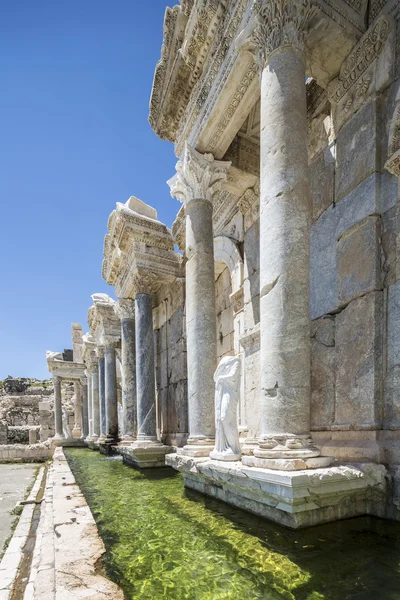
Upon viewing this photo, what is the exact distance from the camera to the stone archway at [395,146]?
4082 mm

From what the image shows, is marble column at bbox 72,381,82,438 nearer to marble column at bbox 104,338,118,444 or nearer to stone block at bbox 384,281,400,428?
marble column at bbox 104,338,118,444

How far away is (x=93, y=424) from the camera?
17766mm

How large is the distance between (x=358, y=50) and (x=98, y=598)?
6.16m

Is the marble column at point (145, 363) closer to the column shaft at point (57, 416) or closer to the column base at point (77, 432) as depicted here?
the column shaft at point (57, 416)

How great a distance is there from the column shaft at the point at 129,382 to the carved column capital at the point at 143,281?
6.45 feet

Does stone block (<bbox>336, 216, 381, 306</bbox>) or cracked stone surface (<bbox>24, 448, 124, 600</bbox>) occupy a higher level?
stone block (<bbox>336, 216, 381, 306</bbox>)

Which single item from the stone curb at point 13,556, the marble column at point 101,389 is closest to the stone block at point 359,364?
the stone curb at point 13,556

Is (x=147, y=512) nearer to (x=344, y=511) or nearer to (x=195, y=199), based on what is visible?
(x=344, y=511)

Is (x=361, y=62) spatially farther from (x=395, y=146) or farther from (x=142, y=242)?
(x=142, y=242)

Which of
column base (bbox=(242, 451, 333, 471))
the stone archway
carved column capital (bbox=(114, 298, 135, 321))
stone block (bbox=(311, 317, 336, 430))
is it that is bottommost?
column base (bbox=(242, 451, 333, 471))

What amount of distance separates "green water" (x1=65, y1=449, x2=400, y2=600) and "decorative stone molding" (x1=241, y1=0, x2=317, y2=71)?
5.21m

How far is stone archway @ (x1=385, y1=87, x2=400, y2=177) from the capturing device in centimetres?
408

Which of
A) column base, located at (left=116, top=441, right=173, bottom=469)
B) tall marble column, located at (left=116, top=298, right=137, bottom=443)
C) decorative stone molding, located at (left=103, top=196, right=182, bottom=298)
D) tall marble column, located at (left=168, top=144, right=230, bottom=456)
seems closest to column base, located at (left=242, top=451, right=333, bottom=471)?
tall marble column, located at (left=168, top=144, right=230, bottom=456)

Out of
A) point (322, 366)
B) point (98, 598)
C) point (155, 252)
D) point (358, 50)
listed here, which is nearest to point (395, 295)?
point (322, 366)
